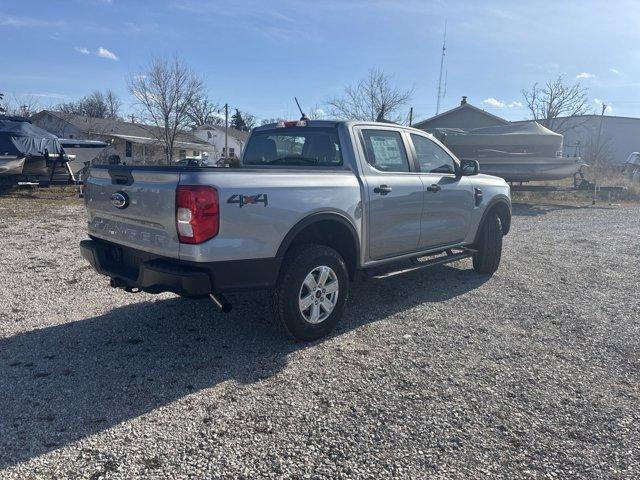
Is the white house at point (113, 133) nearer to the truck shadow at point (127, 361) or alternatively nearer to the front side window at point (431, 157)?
the front side window at point (431, 157)

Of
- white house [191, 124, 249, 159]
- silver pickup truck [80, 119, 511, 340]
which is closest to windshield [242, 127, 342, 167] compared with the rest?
silver pickup truck [80, 119, 511, 340]

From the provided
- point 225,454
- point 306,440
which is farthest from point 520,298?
point 225,454

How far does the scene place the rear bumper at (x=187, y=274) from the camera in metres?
3.43

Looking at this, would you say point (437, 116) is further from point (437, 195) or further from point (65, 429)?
point (65, 429)

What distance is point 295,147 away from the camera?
516 cm

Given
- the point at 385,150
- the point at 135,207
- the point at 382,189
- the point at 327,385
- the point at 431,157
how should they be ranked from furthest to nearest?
the point at 431,157 → the point at 385,150 → the point at 382,189 → the point at 135,207 → the point at 327,385

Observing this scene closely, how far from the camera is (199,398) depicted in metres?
3.30

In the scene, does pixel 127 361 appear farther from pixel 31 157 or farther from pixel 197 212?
pixel 31 157

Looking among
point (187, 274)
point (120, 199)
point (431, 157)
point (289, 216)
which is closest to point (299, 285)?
point (289, 216)

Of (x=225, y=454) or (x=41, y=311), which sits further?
(x=41, y=311)

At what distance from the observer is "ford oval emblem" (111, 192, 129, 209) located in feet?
12.6

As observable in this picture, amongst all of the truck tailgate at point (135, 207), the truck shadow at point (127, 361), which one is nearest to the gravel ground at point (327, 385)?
the truck shadow at point (127, 361)

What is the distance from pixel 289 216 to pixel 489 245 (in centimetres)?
380

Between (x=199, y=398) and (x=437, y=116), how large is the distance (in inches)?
1326
